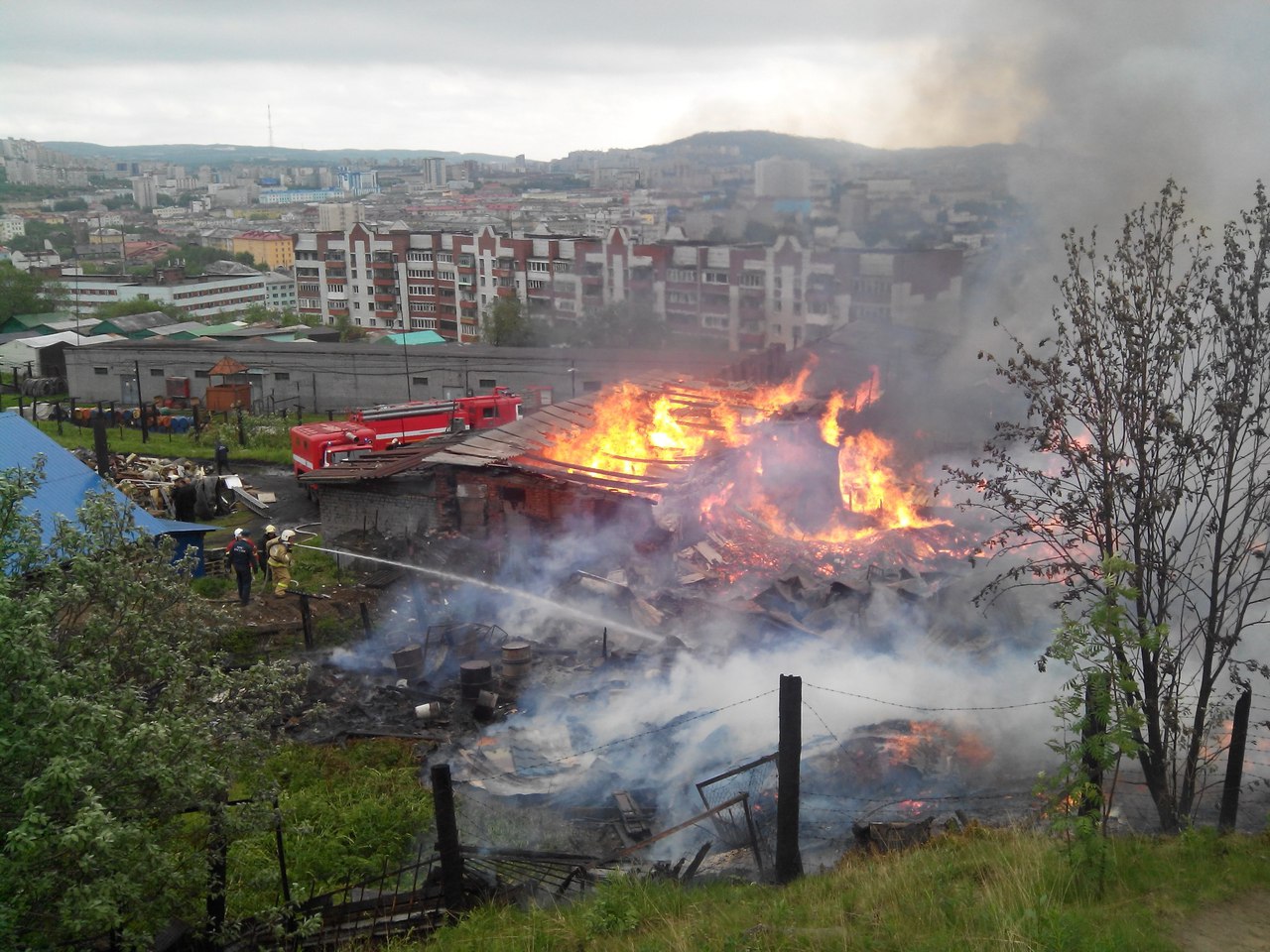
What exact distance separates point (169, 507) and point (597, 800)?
15.5m

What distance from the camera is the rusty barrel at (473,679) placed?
12.2m

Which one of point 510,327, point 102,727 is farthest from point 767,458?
point 510,327

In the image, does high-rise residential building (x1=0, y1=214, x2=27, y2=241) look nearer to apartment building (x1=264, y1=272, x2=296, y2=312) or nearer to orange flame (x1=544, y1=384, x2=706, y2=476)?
apartment building (x1=264, y1=272, x2=296, y2=312)

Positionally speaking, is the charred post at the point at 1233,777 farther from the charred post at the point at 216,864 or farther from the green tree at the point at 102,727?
the charred post at the point at 216,864

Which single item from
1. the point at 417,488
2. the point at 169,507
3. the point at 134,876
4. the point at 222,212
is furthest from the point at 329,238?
the point at 222,212

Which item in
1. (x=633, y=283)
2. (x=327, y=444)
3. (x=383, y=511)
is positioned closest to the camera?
(x=383, y=511)

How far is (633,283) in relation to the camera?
44938 millimetres

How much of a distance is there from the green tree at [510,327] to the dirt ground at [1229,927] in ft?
139

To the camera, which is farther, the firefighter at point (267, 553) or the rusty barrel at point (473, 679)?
the firefighter at point (267, 553)

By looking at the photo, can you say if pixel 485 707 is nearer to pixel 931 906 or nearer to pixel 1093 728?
pixel 931 906

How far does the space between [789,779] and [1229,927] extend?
3.16m

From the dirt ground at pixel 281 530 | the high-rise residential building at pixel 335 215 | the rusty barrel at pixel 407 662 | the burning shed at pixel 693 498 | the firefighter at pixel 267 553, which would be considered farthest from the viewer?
the high-rise residential building at pixel 335 215

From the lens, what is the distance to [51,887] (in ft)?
16.5

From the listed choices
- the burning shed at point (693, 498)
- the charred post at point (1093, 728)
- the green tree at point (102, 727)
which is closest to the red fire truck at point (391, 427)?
the burning shed at point (693, 498)
